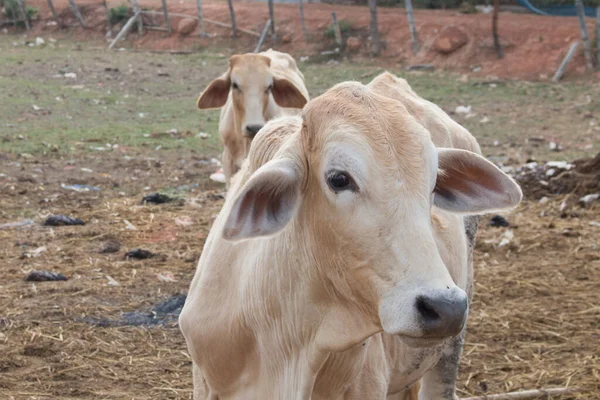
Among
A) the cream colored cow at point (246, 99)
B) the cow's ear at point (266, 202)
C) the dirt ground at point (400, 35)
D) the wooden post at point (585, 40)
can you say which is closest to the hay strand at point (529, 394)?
the cow's ear at point (266, 202)

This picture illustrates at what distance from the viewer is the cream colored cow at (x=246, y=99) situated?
26.6 feet

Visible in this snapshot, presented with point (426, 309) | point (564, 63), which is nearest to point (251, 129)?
point (426, 309)

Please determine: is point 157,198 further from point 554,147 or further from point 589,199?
point 554,147

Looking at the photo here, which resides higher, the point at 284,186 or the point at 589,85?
the point at 284,186

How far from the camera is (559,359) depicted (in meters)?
5.41

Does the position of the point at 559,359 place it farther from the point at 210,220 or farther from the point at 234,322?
the point at 210,220

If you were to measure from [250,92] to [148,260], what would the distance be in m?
2.23

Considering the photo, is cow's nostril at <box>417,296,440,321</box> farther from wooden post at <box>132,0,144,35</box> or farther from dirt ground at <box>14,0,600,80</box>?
wooden post at <box>132,0,144,35</box>

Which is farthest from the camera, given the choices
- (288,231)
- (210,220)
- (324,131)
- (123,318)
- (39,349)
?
(210,220)

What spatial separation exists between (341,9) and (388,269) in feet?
86.6

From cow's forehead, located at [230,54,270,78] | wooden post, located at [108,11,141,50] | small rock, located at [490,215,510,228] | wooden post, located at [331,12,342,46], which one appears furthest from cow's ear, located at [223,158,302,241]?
wooden post, located at [108,11,141,50]

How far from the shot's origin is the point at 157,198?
8844 mm

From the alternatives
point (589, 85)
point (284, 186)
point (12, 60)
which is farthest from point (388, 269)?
point (12, 60)

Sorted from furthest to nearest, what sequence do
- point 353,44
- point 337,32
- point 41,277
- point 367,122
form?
point 337,32, point 353,44, point 41,277, point 367,122
